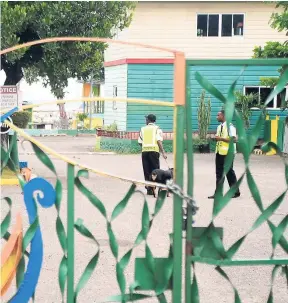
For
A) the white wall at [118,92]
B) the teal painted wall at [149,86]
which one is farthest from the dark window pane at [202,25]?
the white wall at [118,92]

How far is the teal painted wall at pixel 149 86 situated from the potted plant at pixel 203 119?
1.48 m

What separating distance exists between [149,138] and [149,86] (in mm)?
13450

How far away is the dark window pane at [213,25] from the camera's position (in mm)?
26531

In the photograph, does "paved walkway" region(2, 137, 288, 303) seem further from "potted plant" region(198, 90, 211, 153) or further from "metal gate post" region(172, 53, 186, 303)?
"potted plant" region(198, 90, 211, 153)

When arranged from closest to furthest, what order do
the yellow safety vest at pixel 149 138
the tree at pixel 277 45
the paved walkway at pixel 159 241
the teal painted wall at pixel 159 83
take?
the paved walkway at pixel 159 241
the yellow safety vest at pixel 149 138
the tree at pixel 277 45
the teal painted wall at pixel 159 83

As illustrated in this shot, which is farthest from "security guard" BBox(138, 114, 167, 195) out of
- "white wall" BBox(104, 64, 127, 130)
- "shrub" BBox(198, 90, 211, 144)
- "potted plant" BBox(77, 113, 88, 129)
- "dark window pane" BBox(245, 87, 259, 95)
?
"potted plant" BBox(77, 113, 88, 129)

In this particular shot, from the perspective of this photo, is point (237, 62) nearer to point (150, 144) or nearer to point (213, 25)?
point (150, 144)

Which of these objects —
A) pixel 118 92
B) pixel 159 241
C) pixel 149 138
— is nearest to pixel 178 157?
pixel 159 241

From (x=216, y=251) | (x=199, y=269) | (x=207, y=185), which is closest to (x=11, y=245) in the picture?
(x=216, y=251)

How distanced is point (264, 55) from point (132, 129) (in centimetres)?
870

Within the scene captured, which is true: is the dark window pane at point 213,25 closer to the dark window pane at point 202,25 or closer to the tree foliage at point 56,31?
the dark window pane at point 202,25

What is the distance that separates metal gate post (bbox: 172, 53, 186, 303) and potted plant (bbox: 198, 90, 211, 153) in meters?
21.4

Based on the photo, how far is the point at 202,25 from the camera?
87.6 ft

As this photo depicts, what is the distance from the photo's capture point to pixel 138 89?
2641 cm
